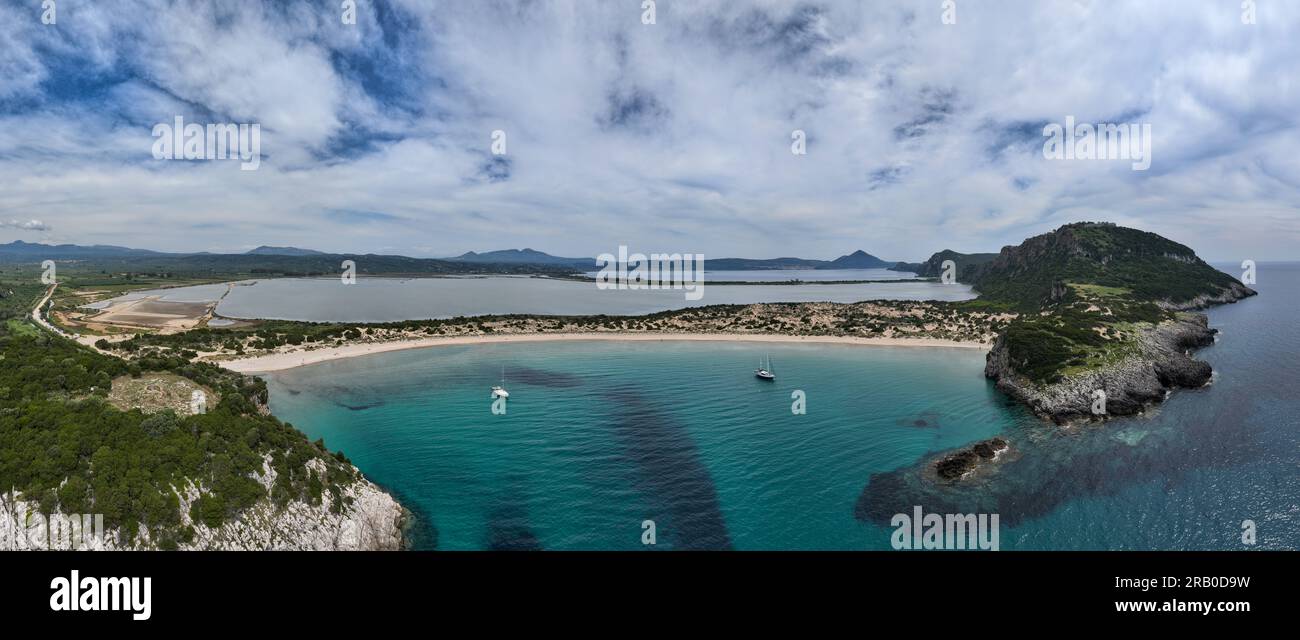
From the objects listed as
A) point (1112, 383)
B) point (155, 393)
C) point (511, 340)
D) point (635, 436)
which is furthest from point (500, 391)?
point (1112, 383)

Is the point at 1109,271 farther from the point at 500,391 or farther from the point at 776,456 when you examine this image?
the point at 500,391

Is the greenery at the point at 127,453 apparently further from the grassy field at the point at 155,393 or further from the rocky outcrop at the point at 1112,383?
A: the rocky outcrop at the point at 1112,383

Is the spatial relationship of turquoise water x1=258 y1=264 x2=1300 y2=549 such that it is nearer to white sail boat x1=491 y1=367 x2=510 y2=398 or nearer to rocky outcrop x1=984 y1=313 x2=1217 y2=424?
white sail boat x1=491 y1=367 x2=510 y2=398

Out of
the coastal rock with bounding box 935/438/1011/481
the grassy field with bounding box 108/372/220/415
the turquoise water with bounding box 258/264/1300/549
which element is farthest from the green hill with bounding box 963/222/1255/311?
the grassy field with bounding box 108/372/220/415

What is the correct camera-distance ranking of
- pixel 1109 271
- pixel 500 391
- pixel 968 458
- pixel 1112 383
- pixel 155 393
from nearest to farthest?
pixel 155 393
pixel 968 458
pixel 1112 383
pixel 500 391
pixel 1109 271

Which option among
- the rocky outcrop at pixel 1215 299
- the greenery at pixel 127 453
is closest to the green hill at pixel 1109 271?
the rocky outcrop at pixel 1215 299
